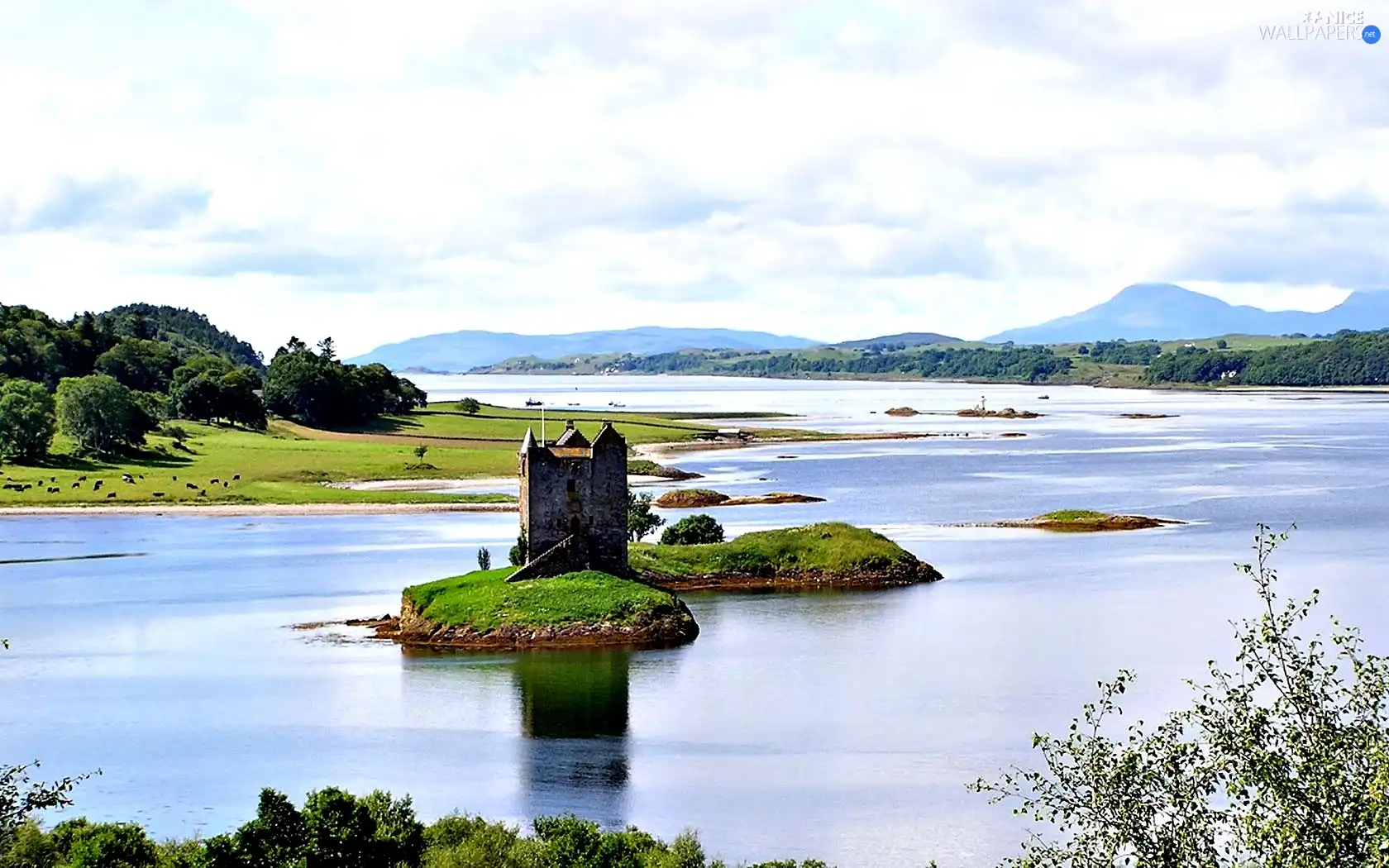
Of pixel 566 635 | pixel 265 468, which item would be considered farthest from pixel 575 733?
pixel 265 468

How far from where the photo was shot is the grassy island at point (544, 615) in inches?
2479

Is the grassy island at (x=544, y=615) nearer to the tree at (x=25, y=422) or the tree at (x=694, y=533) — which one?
the tree at (x=694, y=533)

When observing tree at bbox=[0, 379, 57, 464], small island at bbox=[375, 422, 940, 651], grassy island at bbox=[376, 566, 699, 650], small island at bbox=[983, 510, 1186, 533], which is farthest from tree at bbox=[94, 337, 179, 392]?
grassy island at bbox=[376, 566, 699, 650]

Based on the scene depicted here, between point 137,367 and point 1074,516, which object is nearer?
point 1074,516

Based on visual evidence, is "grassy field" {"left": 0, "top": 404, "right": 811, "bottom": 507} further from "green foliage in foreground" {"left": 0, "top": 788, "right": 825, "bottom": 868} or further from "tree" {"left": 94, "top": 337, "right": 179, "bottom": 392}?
"green foliage in foreground" {"left": 0, "top": 788, "right": 825, "bottom": 868}

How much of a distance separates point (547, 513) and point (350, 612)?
1125cm

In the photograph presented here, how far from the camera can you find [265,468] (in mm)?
133000

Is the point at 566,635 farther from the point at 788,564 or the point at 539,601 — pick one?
the point at 788,564

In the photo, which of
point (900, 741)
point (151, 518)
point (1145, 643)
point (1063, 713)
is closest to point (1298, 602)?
point (1145, 643)

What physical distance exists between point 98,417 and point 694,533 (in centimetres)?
6826

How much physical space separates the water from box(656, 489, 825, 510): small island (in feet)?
31.8

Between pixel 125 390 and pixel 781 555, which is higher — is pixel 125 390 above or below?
above

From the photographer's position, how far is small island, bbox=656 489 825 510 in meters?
115

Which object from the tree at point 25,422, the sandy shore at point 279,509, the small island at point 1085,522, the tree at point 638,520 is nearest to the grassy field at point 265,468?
the sandy shore at point 279,509
